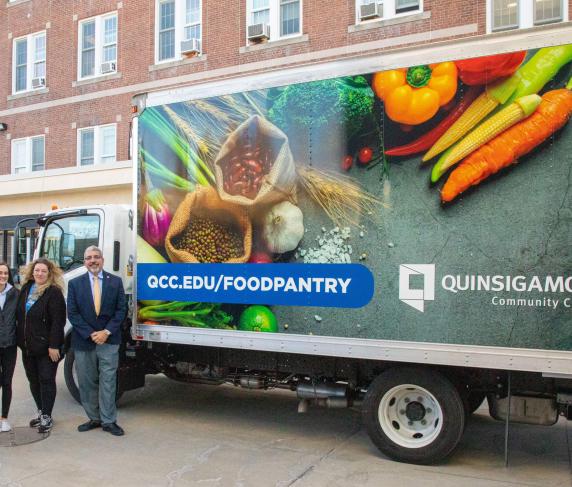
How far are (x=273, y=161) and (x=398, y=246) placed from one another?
4.75 ft

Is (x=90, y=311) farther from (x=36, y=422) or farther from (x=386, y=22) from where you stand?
(x=386, y=22)

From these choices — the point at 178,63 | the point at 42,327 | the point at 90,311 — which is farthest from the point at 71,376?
the point at 178,63

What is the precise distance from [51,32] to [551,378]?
20789 millimetres

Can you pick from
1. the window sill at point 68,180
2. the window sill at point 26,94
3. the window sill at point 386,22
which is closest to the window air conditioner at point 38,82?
the window sill at point 26,94

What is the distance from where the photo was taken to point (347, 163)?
5.35m

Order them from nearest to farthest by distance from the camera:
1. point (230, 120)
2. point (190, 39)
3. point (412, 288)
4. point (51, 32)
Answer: point (412, 288)
point (230, 120)
point (190, 39)
point (51, 32)

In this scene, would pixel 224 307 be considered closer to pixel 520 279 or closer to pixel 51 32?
pixel 520 279

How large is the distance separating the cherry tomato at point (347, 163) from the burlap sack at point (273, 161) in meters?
0.49

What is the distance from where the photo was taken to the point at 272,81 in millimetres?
5703

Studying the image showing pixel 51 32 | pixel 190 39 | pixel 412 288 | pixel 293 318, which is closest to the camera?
pixel 412 288

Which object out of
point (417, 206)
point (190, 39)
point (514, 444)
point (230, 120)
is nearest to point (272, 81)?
point (230, 120)

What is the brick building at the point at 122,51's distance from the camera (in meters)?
14.5

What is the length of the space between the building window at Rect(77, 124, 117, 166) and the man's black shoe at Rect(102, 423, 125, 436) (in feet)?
46.8

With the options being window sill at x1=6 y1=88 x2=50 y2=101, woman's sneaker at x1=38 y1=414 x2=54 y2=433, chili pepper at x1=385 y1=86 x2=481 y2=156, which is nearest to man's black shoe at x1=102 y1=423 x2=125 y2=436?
woman's sneaker at x1=38 y1=414 x2=54 y2=433
